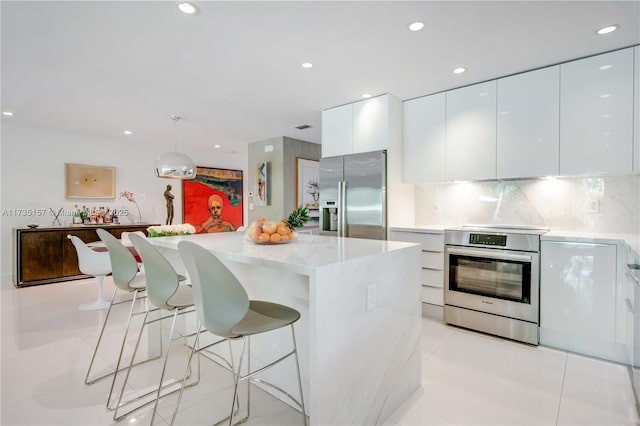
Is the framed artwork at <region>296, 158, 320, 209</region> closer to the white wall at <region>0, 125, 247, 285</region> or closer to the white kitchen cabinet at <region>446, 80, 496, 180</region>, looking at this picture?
the white wall at <region>0, 125, 247, 285</region>

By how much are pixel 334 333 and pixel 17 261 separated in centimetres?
537

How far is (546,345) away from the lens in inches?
106

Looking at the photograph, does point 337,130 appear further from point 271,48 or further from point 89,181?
point 89,181

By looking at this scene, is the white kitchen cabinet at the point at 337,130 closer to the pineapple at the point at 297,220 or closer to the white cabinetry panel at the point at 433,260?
the white cabinetry panel at the point at 433,260

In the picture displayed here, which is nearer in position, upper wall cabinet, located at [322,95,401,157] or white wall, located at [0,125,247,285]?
upper wall cabinet, located at [322,95,401,157]

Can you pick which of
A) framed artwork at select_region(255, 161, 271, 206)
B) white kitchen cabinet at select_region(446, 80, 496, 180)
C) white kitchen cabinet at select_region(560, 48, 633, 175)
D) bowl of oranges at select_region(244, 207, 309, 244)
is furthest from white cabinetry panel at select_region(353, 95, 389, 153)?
framed artwork at select_region(255, 161, 271, 206)

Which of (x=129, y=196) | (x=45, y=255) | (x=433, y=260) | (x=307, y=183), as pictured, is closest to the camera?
(x=433, y=260)

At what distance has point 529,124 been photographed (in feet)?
9.60

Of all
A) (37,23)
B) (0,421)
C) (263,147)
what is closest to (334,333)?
(0,421)

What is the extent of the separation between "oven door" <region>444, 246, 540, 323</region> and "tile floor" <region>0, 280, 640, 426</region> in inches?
11.7

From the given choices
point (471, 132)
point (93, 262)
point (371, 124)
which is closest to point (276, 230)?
point (371, 124)

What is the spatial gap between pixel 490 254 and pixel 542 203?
852mm

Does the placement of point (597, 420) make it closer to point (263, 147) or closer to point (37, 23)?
point (37, 23)

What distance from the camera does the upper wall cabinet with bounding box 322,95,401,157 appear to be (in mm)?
3553
